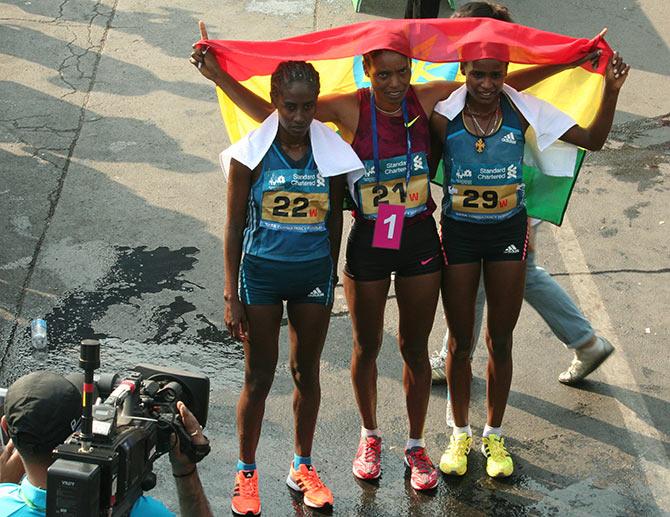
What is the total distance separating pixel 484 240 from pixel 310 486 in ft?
4.99

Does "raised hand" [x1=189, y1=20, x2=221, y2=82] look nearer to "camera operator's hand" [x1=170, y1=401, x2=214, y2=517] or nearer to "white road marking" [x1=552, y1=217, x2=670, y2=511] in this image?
"camera operator's hand" [x1=170, y1=401, x2=214, y2=517]

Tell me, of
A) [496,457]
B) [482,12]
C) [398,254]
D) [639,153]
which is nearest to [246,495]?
[496,457]

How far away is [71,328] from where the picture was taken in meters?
6.82

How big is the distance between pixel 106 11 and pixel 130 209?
406cm

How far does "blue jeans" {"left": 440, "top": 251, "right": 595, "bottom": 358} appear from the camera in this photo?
6.08 metres

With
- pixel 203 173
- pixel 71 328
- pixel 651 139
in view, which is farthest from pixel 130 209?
pixel 651 139

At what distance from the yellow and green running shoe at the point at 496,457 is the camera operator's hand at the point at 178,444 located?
2253mm

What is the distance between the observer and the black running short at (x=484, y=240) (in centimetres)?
521

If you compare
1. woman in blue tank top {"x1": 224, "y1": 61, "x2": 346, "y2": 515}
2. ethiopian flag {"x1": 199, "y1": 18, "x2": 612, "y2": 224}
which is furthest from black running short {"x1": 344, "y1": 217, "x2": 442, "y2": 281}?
ethiopian flag {"x1": 199, "y1": 18, "x2": 612, "y2": 224}

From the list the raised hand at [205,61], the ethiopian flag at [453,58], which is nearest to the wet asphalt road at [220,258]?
the ethiopian flag at [453,58]

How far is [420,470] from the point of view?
5570 mm

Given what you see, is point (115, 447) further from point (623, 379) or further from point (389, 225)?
point (623, 379)

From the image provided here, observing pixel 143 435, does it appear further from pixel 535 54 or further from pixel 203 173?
pixel 203 173

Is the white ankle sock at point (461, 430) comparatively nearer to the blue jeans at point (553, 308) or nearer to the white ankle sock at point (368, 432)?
the white ankle sock at point (368, 432)
